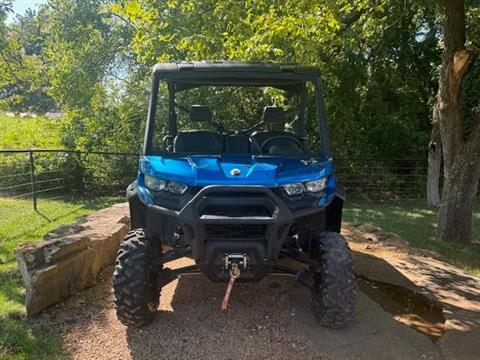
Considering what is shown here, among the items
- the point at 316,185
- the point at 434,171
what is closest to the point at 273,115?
the point at 316,185

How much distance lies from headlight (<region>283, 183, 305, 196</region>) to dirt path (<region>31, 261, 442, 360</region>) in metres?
1.09

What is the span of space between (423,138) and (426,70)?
1884 millimetres

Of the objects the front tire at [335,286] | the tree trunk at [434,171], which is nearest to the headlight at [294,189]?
the front tire at [335,286]

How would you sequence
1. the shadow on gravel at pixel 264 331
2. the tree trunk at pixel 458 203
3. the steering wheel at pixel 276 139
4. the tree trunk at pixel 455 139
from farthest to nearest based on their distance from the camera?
the tree trunk at pixel 458 203, the tree trunk at pixel 455 139, the steering wheel at pixel 276 139, the shadow on gravel at pixel 264 331

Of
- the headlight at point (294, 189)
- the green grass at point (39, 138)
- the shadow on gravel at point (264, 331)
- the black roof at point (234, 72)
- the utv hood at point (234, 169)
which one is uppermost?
the black roof at point (234, 72)

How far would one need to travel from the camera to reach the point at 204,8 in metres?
7.65

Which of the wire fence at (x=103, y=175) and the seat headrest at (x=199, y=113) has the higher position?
the seat headrest at (x=199, y=113)

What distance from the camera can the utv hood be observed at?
3.54 meters

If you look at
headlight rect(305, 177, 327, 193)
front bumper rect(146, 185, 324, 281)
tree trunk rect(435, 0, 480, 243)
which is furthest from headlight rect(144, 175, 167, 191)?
tree trunk rect(435, 0, 480, 243)

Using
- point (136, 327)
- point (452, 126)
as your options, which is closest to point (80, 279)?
point (136, 327)

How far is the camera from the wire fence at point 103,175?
11297mm

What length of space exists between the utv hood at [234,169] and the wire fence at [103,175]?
7.29 m

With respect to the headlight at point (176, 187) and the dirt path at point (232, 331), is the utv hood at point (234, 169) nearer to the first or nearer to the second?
the headlight at point (176, 187)

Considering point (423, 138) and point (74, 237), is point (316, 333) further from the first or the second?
point (423, 138)
